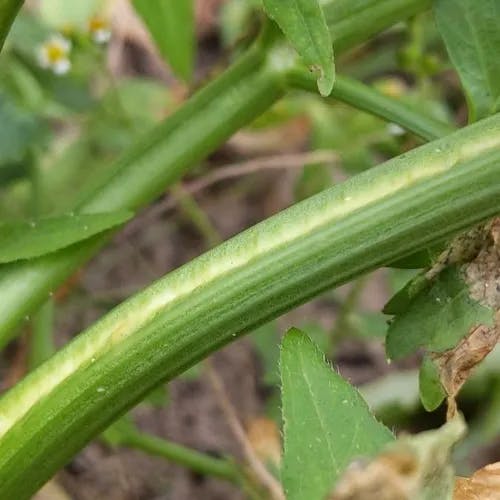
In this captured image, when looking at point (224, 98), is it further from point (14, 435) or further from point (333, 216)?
point (14, 435)

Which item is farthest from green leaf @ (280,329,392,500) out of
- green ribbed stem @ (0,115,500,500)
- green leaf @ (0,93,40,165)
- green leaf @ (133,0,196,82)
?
green leaf @ (0,93,40,165)

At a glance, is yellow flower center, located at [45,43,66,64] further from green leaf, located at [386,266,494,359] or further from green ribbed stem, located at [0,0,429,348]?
green leaf, located at [386,266,494,359]

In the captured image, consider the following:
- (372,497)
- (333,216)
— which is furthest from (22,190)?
(372,497)

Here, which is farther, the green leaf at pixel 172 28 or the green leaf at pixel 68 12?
the green leaf at pixel 68 12

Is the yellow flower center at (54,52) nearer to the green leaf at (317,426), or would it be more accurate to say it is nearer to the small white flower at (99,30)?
the small white flower at (99,30)

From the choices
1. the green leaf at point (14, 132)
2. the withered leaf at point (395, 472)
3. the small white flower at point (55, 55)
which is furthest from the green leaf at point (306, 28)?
the small white flower at point (55, 55)

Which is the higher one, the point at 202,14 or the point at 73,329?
the point at 202,14
